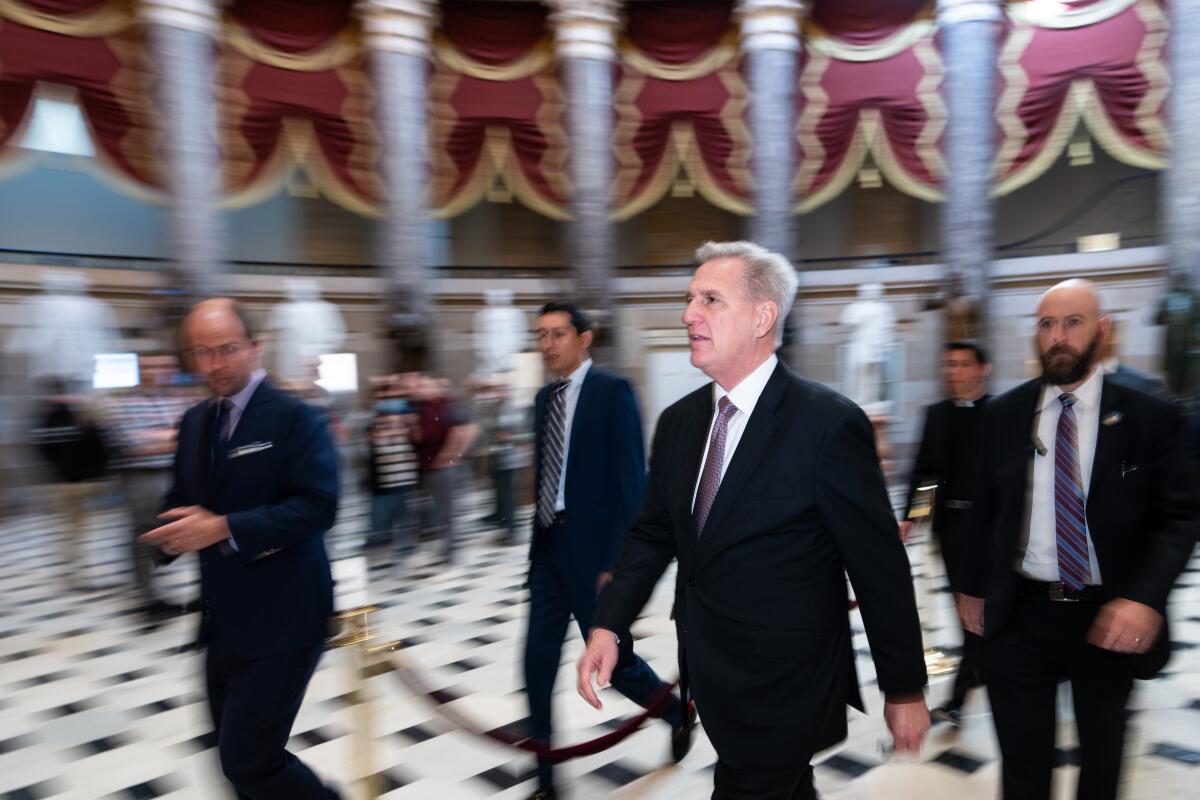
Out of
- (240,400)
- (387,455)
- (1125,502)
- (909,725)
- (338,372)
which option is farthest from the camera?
(338,372)

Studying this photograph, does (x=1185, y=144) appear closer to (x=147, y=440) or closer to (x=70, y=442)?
(x=147, y=440)

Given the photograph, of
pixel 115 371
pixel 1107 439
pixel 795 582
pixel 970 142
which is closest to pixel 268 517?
pixel 795 582

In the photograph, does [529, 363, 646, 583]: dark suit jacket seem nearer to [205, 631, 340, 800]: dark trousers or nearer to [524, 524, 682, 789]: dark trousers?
[524, 524, 682, 789]: dark trousers

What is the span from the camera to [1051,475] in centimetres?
238

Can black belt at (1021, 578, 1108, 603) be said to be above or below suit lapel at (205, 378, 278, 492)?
below

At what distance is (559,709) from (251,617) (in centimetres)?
230

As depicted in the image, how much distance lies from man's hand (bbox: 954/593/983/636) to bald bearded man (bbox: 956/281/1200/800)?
9 centimetres

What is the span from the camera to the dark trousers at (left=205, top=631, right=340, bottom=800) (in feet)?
7.50

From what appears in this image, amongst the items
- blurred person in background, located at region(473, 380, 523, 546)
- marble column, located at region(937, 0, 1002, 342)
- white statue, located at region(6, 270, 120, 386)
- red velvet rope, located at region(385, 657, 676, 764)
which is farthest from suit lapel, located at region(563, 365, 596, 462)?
marble column, located at region(937, 0, 1002, 342)

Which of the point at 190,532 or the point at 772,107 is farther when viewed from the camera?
the point at 772,107

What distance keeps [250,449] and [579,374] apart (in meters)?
1.36

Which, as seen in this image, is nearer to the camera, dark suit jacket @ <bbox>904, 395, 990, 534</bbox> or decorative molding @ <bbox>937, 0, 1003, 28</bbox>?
dark suit jacket @ <bbox>904, 395, 990, 534</bbox>

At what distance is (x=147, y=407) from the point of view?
19.3 ft

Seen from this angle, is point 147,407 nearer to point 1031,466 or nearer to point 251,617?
point 251,617
